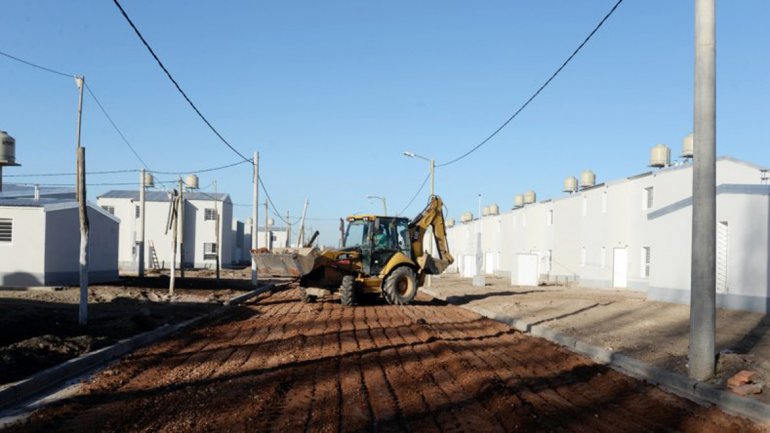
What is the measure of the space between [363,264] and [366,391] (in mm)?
14982

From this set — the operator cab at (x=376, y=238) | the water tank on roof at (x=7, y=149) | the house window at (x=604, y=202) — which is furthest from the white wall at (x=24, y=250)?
the house window at (x=604, y=202)

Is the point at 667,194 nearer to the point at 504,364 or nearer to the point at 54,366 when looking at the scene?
the point at 504,364

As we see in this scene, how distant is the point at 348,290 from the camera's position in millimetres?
23203

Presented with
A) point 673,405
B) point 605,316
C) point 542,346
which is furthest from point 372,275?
point 673,405

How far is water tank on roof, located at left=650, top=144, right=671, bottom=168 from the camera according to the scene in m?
34.8

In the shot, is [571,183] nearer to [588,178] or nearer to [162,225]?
[588,178]

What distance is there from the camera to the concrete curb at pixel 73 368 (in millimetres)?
8711

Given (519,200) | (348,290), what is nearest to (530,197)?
(519,200)

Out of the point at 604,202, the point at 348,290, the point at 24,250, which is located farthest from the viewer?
the point at 604,202

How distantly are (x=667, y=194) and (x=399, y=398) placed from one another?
83.3 feet

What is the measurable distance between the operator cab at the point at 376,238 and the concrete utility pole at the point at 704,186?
584 inches

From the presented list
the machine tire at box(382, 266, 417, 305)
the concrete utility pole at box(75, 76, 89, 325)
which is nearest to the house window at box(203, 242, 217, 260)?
the machine tire at box(382, 266, 417, 305)

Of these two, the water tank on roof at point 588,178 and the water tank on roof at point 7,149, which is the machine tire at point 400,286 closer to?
the water tank on roof at point 7,149

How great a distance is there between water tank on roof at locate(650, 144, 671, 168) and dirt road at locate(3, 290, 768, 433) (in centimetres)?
2269
